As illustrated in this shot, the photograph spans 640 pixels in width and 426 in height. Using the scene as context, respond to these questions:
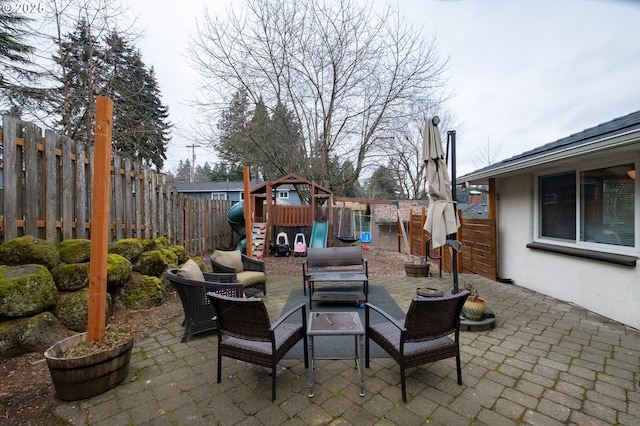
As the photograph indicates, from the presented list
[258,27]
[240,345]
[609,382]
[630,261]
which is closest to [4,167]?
[240,345]

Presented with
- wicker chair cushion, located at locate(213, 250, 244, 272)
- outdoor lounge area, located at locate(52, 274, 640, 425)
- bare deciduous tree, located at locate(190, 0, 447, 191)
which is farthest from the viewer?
bare deciduous tree, located at locate(190, 0, 447, 191)

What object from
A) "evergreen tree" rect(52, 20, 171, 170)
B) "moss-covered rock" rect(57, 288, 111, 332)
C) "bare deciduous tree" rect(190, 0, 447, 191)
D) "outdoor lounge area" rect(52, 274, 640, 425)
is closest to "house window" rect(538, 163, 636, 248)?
"outdoor lounge area" rect(52, 274, 640, 425)

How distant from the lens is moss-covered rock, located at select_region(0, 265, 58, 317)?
2488 mm

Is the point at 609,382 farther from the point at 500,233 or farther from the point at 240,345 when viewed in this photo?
the point at 500,233

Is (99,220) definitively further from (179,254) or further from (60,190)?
(179,254)

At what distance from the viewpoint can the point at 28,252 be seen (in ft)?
9.71

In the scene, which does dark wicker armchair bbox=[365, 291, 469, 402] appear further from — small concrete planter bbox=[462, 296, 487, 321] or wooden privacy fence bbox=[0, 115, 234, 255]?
wooden privacy fence bbox=[0, 115, 234, 255]

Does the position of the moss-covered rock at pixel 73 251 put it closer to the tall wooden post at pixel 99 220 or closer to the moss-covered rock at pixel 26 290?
the moss-covered rock at pixel 26 290

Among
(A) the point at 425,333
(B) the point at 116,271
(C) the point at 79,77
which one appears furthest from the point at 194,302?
(C) the point at 79,77

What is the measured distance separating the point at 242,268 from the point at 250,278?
0.51m

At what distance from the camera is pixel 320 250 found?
534cm

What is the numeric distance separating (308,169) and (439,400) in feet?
31.9

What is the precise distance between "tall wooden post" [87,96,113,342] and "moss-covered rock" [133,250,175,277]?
2298 mm

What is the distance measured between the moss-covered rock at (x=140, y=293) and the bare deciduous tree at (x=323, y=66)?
7.69m
